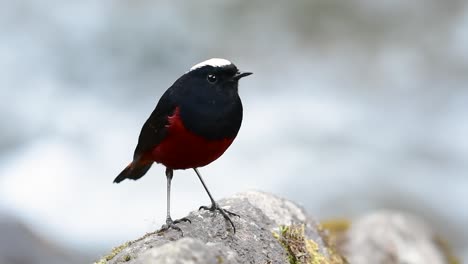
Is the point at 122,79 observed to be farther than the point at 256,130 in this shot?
Yes

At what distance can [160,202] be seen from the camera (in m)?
13.0

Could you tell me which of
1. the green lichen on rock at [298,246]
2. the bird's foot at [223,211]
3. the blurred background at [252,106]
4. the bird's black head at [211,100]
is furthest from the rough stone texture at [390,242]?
the blurred background at [252,106]

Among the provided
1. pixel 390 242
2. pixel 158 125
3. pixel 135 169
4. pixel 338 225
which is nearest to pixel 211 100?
pixel 158 125

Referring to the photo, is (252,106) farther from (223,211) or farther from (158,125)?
(223,211)

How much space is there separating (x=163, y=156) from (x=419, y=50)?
14106 mm

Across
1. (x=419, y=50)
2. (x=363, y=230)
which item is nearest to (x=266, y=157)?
(x=419, y=50)

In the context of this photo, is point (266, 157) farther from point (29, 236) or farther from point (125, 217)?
point (29, 236)

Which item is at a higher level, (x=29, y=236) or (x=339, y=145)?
(x=339, y=145)

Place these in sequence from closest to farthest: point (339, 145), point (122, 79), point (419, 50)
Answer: point (339, 145)
point (122, 79)
point (419, 50)

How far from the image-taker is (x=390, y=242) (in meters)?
6.79

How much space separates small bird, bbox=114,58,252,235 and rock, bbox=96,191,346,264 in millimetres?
96

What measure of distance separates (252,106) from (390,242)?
9.32 m

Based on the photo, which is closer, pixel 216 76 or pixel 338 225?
pixel 216 76

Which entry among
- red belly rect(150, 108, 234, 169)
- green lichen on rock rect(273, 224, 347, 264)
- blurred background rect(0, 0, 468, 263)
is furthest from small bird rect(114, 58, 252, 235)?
blurred background rect(0, 0, 468, 263)
